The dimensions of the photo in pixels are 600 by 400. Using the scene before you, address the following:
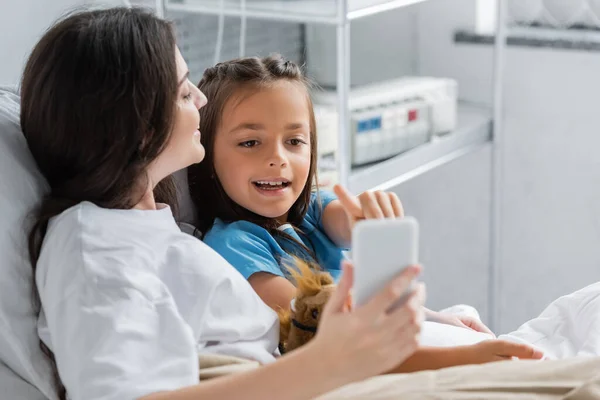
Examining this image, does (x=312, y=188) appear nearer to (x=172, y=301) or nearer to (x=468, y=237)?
(x=172, y=301)

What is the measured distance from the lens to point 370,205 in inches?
41.9

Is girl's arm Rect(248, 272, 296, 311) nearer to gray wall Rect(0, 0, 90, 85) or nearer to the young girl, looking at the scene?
the young girl

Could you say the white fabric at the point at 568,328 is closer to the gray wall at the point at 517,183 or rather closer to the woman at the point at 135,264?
the woman at the point at 135,264

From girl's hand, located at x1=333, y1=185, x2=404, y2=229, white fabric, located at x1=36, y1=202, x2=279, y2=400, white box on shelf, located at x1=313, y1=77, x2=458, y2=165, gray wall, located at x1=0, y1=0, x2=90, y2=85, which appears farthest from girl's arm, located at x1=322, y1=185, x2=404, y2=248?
gray wall, located at x1=0, y1=0, x2=90, y2=85

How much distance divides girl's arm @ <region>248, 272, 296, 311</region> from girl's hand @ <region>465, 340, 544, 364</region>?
0.80 feet

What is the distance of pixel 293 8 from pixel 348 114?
0.25 m

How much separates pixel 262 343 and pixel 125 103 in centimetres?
33

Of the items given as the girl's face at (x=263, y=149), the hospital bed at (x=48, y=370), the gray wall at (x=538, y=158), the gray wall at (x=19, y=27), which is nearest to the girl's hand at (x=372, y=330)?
the hospital bed at (x=48, y=370)

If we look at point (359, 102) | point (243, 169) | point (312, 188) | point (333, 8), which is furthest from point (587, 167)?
point (243, 169)

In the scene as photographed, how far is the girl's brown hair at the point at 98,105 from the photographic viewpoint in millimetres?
981

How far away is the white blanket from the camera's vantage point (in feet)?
4.06

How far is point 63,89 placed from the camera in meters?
0.98

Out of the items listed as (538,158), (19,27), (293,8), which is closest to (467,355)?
(293,8)

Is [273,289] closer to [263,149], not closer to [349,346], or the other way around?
[263,149]
